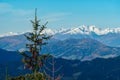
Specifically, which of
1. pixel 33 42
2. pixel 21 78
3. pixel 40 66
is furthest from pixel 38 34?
pixel 21 78

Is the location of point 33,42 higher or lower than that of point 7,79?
higher

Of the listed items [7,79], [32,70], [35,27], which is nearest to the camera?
[7,79]

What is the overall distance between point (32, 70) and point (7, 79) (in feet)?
9.54

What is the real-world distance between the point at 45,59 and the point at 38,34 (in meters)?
1.79

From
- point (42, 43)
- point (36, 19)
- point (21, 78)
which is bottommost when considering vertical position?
point (21, 78)

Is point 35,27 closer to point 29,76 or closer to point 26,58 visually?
point 26,58

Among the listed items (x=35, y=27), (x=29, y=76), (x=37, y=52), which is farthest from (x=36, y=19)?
(x=29, y=76)

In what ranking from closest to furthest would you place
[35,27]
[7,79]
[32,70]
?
[7,79], [32,70], [35,27]

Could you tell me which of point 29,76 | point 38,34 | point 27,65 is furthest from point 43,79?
point 38,34

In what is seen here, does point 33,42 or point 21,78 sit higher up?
point 33,42

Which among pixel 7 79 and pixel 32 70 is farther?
pixel 32 70

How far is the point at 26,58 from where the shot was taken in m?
23.8

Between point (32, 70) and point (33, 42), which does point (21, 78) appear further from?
point (33, 42)

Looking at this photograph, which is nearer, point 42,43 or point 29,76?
point 29,76
